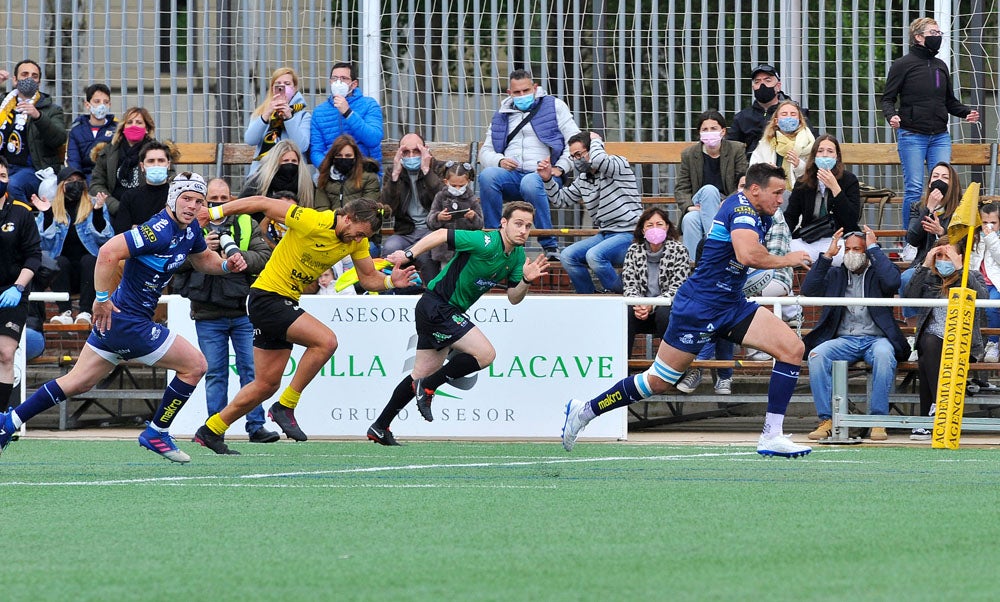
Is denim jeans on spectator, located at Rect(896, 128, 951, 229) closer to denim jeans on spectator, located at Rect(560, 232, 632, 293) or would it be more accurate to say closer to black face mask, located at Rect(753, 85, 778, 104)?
black face mask, located at Rect(753, 85, 778, 104)

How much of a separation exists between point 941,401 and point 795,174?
11.7 ft

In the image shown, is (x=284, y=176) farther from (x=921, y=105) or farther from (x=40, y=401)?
(x=921, y=105)

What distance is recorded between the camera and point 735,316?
9.81 metres

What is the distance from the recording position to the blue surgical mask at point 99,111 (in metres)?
14.9

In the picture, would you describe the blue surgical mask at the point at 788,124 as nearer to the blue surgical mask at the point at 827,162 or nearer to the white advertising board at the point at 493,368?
the blue surgical mask at the point at 827,162

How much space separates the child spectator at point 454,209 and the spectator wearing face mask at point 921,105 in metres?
4.27

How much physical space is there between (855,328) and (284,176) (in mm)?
5452

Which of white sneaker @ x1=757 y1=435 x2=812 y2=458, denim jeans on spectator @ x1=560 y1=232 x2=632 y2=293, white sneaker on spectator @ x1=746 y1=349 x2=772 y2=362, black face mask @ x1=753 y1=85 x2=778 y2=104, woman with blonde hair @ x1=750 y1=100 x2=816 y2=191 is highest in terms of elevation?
black face mask @ x1=753 y1=85 x2=778 y2=104

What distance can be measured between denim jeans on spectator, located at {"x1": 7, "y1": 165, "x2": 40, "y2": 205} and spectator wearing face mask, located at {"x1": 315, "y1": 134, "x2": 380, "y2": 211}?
2.97m

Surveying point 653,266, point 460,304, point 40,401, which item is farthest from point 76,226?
point 653,266

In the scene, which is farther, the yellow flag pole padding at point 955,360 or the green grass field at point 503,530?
the yellow flag pole padding at point 955,360

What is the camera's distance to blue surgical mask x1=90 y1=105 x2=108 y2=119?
48.9 feet

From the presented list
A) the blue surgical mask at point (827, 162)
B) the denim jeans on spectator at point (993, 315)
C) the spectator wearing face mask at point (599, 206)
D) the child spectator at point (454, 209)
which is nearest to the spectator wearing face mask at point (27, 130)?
the child spectator at point (454, 209)

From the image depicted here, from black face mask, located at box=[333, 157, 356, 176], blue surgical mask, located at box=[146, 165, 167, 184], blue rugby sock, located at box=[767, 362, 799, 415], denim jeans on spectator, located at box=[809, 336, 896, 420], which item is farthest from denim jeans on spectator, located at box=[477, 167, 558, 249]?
blue rugby sock, located at box=[767, 362, 799, 415]
